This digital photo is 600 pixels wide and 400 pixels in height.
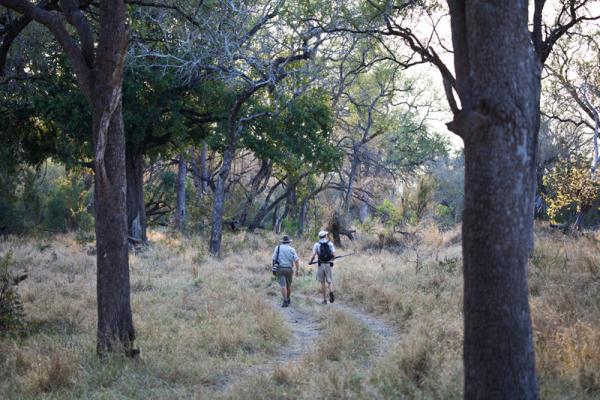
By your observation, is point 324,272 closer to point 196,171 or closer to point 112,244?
point 112,244

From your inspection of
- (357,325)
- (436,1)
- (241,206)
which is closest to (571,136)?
(241,206)

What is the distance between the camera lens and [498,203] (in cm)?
488

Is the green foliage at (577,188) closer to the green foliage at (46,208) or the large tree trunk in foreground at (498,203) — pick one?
the large tree trunk in foreground at (498,203)

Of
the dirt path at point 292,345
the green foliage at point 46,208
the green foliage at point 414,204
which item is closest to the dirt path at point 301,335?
the dirt path at point 292,345

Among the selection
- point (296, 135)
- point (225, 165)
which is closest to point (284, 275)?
point (225, 165)

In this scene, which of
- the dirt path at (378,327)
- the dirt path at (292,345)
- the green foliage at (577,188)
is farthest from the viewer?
the green foliage at (577,188)

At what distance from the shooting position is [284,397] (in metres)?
6.91

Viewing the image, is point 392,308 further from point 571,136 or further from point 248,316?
point 571,136

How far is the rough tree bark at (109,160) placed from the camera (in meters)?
8.37

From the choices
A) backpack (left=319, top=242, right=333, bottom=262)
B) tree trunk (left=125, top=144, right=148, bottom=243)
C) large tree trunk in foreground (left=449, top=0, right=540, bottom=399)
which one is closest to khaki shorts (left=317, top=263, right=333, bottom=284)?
backpack (left=319, top=242, right=333, bottom=262)

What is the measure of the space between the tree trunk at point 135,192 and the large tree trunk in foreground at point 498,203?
68.9ft

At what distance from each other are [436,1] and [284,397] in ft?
42.0

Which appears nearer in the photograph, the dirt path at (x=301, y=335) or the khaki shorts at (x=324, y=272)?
the dirt path at (x=301, y=335)

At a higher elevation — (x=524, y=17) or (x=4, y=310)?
(x=524, y=17)
